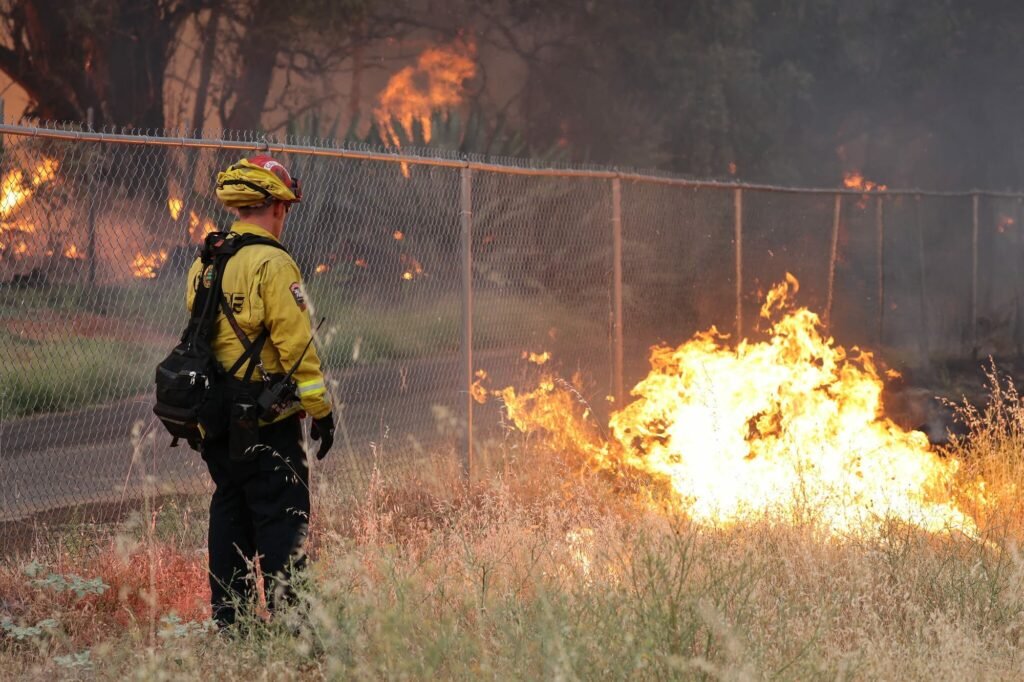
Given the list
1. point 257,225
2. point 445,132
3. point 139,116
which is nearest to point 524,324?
point 257,225

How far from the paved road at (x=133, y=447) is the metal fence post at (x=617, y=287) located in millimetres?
761

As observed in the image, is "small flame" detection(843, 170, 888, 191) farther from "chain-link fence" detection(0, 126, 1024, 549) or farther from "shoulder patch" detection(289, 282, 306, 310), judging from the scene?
"shoulder patch" detection(289, 282, 306, 310)

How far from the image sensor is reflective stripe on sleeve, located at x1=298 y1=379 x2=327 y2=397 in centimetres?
495

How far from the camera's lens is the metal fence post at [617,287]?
914 cm

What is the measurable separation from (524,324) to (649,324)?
1.71m

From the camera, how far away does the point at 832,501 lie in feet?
22.2

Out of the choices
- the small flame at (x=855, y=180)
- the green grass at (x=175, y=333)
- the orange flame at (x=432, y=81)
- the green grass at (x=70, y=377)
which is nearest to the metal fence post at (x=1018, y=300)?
the small flame at (x=855, y=180)

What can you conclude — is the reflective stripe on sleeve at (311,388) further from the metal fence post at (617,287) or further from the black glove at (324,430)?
the metal fence post at (617,287)

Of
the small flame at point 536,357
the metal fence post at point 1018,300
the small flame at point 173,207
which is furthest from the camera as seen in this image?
the metal fence post at point 1018,300

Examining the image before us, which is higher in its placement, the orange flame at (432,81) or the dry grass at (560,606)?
the orange flame at (432,81)

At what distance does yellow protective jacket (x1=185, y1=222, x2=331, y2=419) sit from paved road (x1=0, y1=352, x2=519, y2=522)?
2003 millimetres

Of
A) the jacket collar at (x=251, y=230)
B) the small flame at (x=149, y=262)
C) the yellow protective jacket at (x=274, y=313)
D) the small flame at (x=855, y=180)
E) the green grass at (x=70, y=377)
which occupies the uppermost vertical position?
the small flame at (x=855, y=180)

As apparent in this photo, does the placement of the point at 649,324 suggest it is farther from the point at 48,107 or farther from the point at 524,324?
the point at 48,107

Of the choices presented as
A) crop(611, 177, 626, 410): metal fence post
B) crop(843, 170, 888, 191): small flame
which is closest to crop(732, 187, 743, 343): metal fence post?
crop(611, 177, 626, 410): metal fence post
